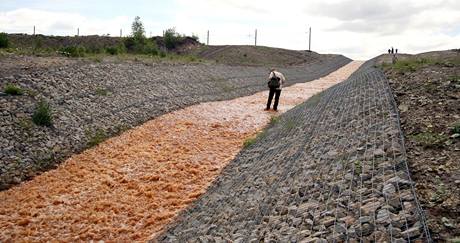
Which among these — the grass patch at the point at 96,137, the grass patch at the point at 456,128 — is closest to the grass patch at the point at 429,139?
the grass patch at the point at 456,128

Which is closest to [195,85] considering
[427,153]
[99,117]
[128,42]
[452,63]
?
[99,117]

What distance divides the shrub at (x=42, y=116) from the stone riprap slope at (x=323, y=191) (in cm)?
591

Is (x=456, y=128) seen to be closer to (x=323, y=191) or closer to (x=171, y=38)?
(x=323, y=191)

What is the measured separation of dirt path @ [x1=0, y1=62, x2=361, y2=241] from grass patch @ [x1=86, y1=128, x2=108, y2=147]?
0.79ft

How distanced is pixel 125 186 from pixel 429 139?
25.2 feet

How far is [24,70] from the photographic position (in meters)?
16.4

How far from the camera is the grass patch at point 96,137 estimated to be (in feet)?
46.6

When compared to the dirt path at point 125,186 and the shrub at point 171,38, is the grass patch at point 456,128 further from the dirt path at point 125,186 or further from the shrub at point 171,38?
the shrub at point 171,38

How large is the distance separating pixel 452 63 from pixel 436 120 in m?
7.87

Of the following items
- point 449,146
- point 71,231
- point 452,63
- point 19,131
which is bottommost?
point 71,231

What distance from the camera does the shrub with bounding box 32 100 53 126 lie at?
43.5 feet

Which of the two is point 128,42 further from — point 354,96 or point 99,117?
point 354,96

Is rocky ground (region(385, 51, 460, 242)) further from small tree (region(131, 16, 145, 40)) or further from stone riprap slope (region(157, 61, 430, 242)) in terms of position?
small tree (region(131, 16, 145, 40))

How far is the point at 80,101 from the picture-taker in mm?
16172
